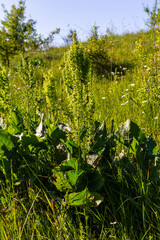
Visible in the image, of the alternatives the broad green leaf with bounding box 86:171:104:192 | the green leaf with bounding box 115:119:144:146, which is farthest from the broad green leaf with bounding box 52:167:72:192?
the green leaf with bounding box 115:119:144:146

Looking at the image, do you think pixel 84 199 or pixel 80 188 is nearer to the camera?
pixel 84 199

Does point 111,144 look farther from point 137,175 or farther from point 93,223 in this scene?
point 93,223

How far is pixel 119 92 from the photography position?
4.23m

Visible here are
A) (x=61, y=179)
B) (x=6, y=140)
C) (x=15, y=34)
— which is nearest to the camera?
(x=61, y=179)

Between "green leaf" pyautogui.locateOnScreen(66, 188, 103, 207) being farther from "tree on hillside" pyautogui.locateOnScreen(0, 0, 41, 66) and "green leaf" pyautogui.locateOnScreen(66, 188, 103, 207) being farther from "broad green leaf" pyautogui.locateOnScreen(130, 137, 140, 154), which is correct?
"tree on hillside" pyautogui.locateOnScreen(0, 0, 41, 66)

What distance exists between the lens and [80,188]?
143 cm

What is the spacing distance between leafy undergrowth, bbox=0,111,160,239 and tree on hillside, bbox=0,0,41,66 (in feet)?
21.5

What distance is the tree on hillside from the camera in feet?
24.8

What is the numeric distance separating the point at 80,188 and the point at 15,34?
7577mm

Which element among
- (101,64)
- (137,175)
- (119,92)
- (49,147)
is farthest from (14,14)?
(137,175)

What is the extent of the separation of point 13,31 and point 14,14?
0.66 m

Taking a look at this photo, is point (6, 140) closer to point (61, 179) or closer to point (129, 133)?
point (61, 179)

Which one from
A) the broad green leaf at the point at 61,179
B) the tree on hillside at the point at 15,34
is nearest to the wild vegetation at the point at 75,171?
the broad green leaf at the point at 61,179

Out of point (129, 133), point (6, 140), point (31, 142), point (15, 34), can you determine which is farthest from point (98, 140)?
point (15, 34)
